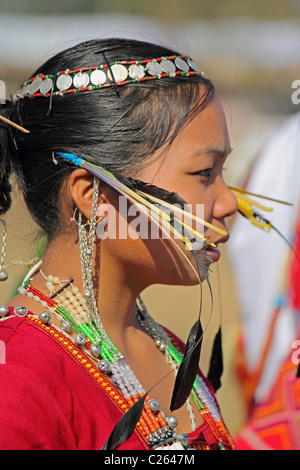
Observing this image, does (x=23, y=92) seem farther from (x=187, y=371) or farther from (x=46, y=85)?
(x=187, y=371)

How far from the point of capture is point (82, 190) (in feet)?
5.24

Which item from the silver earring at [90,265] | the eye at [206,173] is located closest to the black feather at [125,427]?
the silver earring at [90,265]

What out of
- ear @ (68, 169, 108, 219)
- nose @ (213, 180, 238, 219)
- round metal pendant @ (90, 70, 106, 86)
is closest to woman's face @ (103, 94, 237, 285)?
nose @ (213, 180, 238, 219)

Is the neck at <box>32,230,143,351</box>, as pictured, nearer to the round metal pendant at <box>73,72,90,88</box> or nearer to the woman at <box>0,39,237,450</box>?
the woman at <box>0,39,237,450</box>

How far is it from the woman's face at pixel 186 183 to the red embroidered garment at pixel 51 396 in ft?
0.99

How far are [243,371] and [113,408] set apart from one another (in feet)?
7.53

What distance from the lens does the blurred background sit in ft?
7.19

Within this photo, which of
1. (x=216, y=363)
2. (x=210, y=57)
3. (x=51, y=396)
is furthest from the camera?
(x=210, y=57)

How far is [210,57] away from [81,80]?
250 inches

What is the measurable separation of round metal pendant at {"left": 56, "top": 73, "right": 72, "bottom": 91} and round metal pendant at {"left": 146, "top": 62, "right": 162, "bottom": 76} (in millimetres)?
211

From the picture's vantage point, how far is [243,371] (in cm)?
362

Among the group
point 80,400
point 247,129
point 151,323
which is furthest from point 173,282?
point 247,129

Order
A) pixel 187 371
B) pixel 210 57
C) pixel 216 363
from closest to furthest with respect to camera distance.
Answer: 1. pixel 187 371
2. pixel 216 363
3. pixel 210 57

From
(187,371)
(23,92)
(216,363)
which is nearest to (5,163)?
(23,92)
